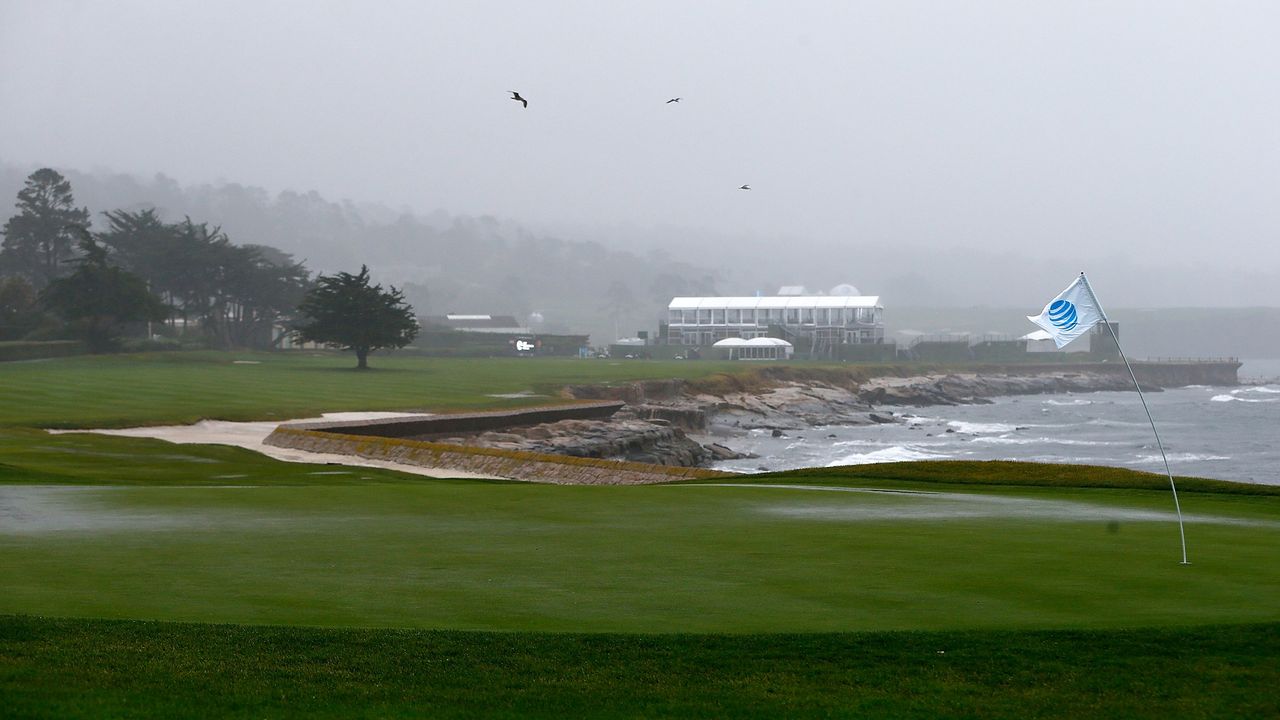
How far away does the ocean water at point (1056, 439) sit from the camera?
188 feet

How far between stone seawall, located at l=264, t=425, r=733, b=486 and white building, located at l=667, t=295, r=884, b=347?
107 meters

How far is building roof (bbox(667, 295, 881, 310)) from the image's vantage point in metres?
147

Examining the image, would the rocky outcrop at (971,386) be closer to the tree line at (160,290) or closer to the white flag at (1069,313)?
the tree line at (160,290)

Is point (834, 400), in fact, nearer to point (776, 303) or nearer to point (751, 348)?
point (751, 348)

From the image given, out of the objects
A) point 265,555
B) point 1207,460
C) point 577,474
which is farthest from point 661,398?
point 265,555

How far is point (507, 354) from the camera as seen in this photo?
139m

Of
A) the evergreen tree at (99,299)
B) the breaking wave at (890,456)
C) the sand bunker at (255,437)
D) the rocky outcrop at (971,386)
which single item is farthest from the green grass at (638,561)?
the rocky outcrop at (971,386)

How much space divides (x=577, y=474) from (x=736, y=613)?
18551 mm

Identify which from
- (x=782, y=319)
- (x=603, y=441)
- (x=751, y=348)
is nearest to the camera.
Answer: (x=603, y=441)

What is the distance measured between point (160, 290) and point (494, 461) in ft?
290

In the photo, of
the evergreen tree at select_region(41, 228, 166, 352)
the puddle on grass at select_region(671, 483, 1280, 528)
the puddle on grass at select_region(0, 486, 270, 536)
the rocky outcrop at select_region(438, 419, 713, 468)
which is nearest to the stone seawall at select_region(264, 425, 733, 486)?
the puddle on grass at select_region(671, 483, 1280, 528)

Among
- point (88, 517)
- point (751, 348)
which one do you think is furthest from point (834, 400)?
point (88, 517)

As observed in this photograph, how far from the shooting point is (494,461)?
101 feet

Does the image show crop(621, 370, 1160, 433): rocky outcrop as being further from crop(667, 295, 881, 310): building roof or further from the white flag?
the white flag
